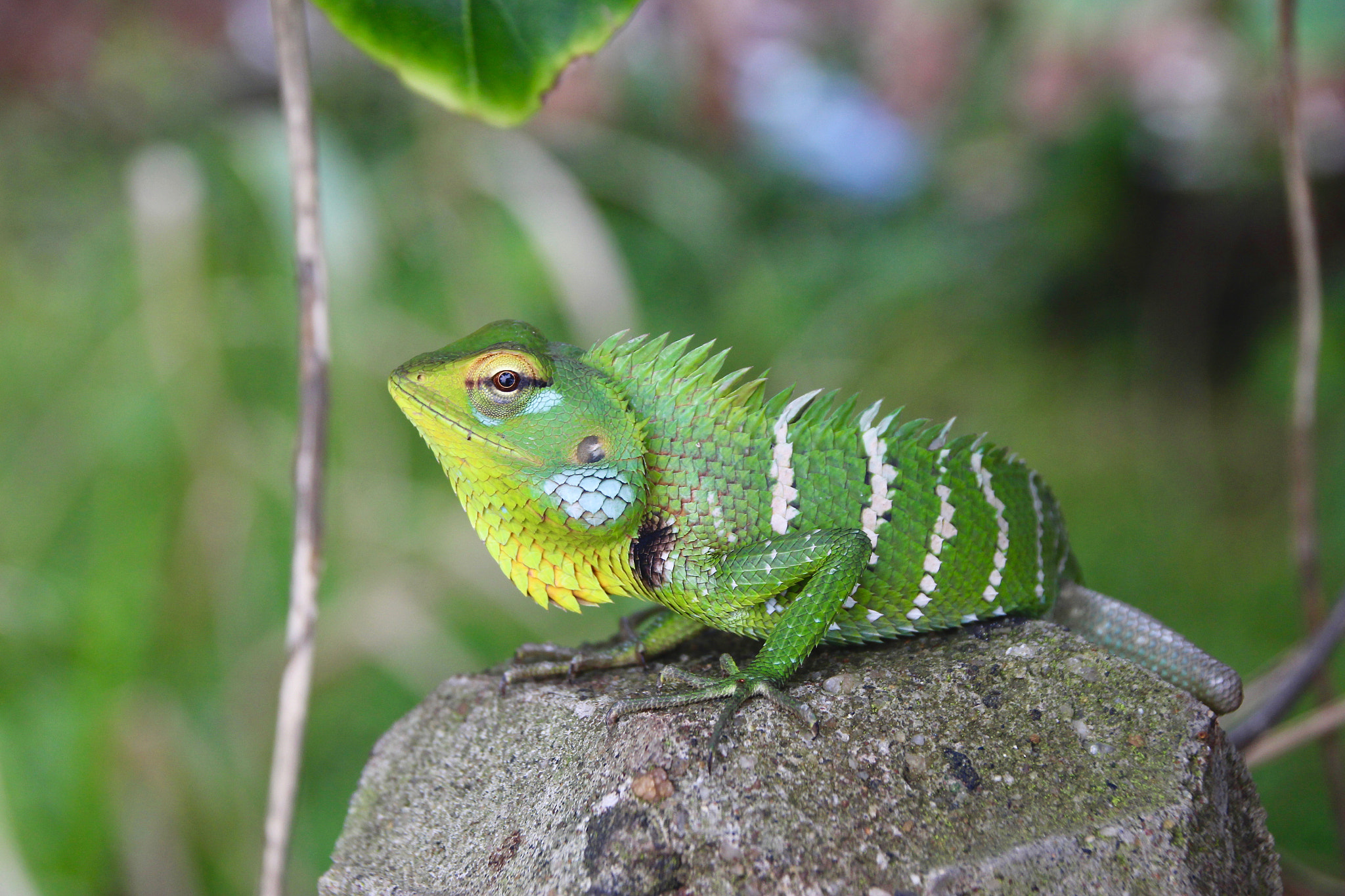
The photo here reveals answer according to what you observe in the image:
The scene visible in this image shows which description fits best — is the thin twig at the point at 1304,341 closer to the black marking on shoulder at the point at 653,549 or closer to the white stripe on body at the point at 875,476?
the white stripe on body at the point at 875,476

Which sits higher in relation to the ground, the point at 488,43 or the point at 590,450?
the point at 488,43

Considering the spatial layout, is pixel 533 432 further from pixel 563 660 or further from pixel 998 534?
pixel 998 534

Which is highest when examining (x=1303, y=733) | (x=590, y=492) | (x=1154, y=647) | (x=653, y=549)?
(x=590, y=492)

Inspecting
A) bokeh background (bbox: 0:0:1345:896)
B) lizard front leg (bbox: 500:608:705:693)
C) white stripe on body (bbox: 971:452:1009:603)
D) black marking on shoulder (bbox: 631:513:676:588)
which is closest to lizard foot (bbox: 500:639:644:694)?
lizard front leg (bbox: 500:608:705:693)

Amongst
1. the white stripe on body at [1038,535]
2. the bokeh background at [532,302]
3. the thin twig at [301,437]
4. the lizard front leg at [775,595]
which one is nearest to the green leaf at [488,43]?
the thin twig at [301,437]

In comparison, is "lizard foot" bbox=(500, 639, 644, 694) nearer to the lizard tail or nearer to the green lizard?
the green lizard

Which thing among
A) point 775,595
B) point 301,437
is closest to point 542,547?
point 775,595

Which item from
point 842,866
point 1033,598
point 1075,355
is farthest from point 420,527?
point 1075,355
